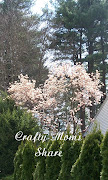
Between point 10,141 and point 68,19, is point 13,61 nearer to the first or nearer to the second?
point 68,19

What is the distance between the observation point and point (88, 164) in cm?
276

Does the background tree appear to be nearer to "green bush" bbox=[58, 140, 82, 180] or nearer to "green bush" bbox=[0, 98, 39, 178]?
"green bush" bbox=[0, 98, 39, 178]

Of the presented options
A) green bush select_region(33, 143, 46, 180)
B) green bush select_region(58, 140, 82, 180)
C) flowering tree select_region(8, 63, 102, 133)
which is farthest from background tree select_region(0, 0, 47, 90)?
green bush select_region(58, 140, 82, 180)

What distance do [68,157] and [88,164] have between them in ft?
1.31

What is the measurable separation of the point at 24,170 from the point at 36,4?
1522cm

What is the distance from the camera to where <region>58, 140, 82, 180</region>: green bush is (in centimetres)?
304

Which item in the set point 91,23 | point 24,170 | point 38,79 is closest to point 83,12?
point 91,23

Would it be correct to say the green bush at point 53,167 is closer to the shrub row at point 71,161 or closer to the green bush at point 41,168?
the shrub row at point 71,161

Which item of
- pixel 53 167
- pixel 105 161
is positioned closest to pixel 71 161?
pixel 53 167

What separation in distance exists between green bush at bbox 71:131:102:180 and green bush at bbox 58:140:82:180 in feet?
0.72

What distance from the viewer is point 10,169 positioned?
578 cm

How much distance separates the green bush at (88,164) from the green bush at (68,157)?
0.72 ft

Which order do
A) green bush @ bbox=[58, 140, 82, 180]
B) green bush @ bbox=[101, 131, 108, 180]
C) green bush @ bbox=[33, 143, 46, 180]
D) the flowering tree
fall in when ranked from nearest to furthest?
green bush @ bbox=[101, 131, 108, 180]
green bush @ bbox=[58, 140, 82, 180]
green bush @ bbox=[33, 143, 46, 180]
the flowering tree

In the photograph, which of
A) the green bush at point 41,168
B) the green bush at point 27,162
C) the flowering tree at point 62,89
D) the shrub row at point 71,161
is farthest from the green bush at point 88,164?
the flowering tree at point 62,89
